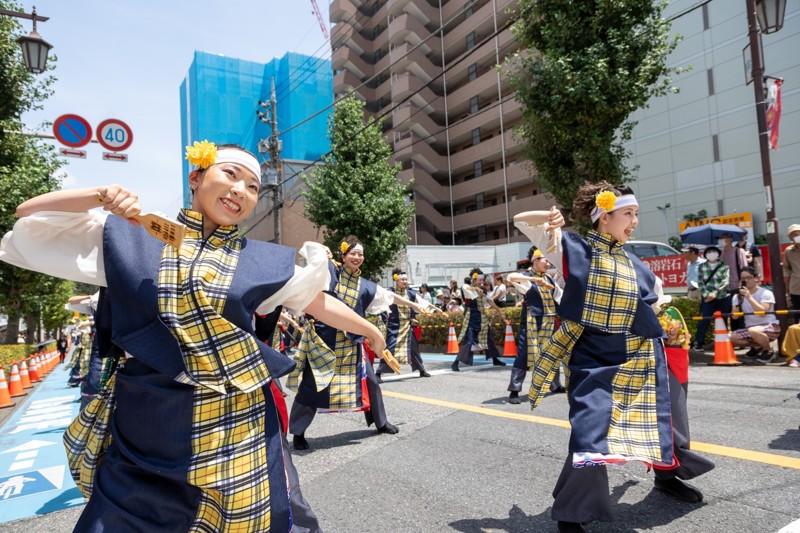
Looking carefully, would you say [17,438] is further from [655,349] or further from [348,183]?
[348,183]

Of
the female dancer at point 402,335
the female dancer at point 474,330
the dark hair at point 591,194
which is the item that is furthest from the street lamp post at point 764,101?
the dark hair at point 591,194

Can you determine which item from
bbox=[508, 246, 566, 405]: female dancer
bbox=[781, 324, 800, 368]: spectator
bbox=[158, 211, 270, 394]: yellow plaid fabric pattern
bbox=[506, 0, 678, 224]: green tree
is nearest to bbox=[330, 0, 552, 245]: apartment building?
bbox=[506, 0, 678, 224]: green tree

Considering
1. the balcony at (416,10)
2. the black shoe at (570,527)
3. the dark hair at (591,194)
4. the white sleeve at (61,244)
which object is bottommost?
the black shoe at (570,527)

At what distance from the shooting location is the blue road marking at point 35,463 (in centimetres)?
416

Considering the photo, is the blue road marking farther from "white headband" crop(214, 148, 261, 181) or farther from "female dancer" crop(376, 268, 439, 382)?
"female dancer" crop(376, 268, 439, 382)

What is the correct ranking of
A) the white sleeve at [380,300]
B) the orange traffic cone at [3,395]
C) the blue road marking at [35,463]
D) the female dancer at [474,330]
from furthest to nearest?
1. the female dancer at [474,330]
2. the orange traffic cone at [3,395]
3. the white sleeve at [380,300]
4. the blue road marking at [35,463]

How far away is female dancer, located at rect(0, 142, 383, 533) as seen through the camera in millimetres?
1775

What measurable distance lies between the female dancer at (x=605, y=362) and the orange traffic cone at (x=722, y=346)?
668 centimetres

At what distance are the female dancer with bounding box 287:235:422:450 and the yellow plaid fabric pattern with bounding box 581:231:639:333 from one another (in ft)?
7.71

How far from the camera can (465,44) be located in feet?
130

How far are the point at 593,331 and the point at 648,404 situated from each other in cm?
47

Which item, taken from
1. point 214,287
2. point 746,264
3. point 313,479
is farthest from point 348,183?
point 214,287

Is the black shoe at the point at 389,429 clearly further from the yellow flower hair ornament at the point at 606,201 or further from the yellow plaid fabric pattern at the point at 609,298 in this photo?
the yellow flower hair ornament at the point at 606,201

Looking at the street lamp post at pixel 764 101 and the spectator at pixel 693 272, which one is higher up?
the street lamp post at pixel 764 101
